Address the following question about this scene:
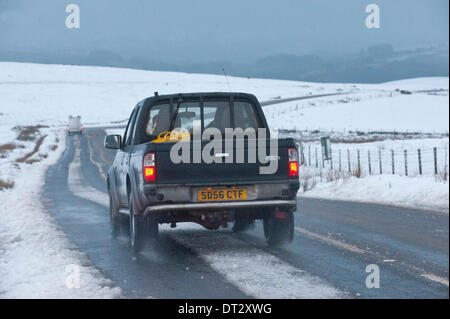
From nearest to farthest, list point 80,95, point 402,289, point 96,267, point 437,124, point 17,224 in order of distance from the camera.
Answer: point 402,289 < point 96,267 < point 17,224 < point 437,124 < point 80,95

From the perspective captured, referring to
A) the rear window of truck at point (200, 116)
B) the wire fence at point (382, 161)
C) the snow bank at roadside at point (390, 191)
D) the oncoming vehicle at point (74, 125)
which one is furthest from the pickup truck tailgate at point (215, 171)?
the oncoming vehicle at point (74, 125)

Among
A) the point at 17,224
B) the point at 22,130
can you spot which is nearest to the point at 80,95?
the point at 22,130

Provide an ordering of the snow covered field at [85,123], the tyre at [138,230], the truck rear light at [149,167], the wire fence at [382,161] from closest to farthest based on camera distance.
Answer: the truck rear light at [149,167] → the snow covered field at [85,123] → the tyre at [138,230] → the wire fence at [382,161]

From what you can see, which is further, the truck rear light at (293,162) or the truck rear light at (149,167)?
the truck rear light at (293,162)

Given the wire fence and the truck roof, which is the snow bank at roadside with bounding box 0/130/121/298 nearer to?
the truck roof

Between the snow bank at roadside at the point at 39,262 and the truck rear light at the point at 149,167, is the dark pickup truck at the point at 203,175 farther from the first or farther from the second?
the snow bank at roadside at the point at 39,262

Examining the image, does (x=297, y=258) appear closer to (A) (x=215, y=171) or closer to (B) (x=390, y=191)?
(A) (x=215, y=171)

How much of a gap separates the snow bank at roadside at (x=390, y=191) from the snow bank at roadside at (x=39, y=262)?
7163 millimetres

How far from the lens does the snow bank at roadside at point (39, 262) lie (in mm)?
5934

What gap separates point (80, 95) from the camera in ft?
366

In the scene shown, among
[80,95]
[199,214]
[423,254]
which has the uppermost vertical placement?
[80,95]

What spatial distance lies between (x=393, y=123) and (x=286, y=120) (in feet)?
38.9

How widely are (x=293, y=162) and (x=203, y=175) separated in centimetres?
109

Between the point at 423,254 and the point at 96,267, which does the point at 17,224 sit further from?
the point at 423,254
